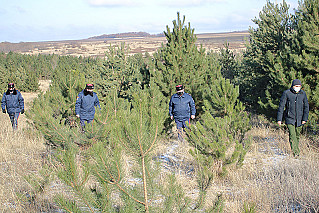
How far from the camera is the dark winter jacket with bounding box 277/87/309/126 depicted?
5008 millimetres

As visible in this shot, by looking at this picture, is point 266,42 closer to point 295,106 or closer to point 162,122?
point 295,106

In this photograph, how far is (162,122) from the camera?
184 inches

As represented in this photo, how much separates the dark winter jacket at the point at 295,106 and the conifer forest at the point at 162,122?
0.79 metres

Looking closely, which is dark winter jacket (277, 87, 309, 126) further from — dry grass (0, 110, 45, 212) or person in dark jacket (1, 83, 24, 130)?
person in dark jacket (1, 83, 24, 130)

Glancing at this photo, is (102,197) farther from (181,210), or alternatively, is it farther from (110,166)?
(181,210)

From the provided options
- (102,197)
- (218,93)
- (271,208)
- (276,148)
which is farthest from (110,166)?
(276,148)

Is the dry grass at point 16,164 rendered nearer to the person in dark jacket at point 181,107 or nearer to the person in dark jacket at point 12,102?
the person in dark jacket at point 12,102

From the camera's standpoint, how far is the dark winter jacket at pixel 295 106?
501cm

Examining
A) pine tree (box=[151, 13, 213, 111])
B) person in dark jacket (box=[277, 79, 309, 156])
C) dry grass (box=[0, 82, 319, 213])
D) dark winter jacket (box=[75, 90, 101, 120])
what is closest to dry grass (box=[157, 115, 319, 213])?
dry grass (box=[0, 82, 319, 213])

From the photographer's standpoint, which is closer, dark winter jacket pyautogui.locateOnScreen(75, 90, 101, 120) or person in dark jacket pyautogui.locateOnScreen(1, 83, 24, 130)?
dark winter jacket pyautogui.locateOnScreen(75, 90, 101, 120)

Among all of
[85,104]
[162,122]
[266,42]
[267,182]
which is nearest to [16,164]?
[85,104]

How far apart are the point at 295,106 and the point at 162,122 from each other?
2.68m

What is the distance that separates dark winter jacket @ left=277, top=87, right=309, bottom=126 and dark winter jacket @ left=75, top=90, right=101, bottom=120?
4.09 metres

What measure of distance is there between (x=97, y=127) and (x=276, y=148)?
4.14m
